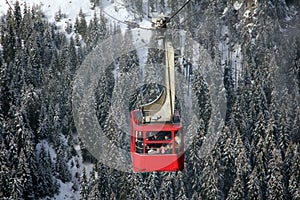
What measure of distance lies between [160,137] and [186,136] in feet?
168

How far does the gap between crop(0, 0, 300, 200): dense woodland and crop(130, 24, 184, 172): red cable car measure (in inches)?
1091

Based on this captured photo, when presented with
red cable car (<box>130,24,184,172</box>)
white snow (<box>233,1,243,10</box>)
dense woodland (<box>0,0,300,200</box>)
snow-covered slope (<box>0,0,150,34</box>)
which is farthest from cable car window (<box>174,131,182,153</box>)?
white snow (<box>233,1,243,10</box>)

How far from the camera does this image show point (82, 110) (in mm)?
81125

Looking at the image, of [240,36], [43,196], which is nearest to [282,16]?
[240,36]

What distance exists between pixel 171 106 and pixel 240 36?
Answer: 98.5 metres

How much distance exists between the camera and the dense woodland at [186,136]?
66875 millimetres

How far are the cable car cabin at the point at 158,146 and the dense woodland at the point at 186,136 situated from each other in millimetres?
28256

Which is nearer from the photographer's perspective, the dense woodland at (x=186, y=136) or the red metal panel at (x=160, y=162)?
the red metal panel at (x=160, y=162)

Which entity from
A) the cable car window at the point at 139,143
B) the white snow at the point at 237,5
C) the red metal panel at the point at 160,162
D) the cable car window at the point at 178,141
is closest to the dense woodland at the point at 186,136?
the white snow at the point at 237,5

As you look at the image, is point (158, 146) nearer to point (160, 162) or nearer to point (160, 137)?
point (160, 137)

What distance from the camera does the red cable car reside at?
21625mm

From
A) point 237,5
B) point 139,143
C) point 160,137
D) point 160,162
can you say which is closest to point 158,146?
point 160,137

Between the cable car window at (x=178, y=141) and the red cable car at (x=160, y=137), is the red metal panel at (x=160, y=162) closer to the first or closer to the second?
the red cable car at (x=160, y=137)

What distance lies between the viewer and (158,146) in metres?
22.2
